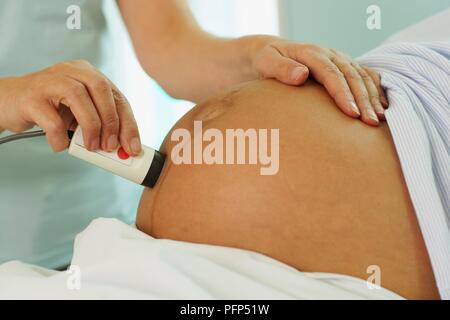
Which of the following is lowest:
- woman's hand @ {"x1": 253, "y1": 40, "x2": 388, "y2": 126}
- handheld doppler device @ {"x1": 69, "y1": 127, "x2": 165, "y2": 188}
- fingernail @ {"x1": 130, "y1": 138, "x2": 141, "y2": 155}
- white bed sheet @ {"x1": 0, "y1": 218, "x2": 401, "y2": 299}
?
white bed sheet @ {"x1": 0, "y1": 218, "x2": 401, "y2": 299}

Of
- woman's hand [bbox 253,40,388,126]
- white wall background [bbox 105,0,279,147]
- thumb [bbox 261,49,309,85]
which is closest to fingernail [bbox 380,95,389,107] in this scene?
woman's hand [bbox 253,40,388,126]

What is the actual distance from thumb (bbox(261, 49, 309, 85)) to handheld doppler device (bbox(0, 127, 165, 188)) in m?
0.21

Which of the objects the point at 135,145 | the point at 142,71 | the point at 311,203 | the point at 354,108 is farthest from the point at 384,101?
the point at 142,71

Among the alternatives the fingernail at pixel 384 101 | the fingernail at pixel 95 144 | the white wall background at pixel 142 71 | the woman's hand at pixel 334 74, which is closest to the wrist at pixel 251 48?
the woman's hand at pixel 334 74

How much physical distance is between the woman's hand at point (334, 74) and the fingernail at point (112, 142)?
0.26 m

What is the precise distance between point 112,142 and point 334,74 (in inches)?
12.6

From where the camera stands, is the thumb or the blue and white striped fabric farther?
the thumb

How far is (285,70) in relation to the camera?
854 millimetres

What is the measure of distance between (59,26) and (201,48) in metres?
0.29

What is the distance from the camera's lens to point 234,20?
1959 millimetres

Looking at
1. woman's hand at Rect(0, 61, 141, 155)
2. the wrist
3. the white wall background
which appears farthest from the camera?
the white wall background

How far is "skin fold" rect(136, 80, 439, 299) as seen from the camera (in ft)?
2.30

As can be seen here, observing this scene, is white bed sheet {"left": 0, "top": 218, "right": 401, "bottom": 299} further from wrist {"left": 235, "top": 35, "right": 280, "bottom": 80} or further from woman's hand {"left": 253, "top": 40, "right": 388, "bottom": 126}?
wrist {"left": 235, "top": 35, "right": 280, "bottom": 80}

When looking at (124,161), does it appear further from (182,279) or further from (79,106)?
(182,279)
